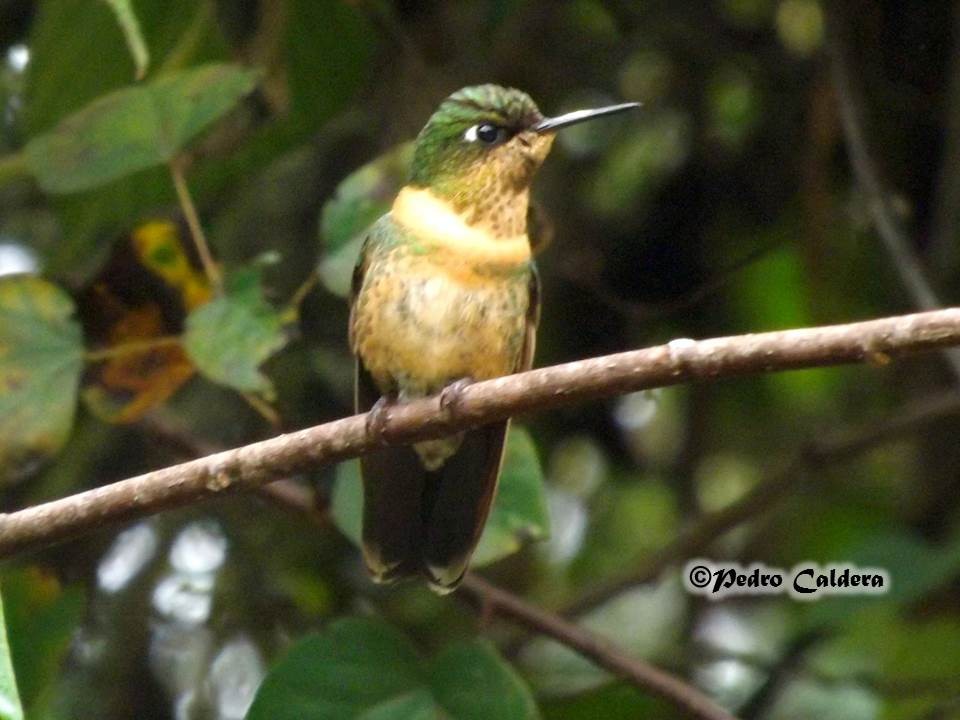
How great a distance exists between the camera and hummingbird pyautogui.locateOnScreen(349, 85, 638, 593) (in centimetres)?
251

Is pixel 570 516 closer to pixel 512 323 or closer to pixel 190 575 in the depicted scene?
pixel 190 575

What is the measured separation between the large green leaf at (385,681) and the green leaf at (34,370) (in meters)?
0.55

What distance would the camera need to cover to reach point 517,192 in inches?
107

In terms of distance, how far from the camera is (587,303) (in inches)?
141

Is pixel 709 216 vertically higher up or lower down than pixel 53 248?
lower down

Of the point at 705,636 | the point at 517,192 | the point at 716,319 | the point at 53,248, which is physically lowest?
the point at 705,636

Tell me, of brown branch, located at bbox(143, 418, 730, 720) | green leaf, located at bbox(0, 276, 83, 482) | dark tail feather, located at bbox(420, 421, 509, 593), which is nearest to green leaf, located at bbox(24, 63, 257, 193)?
green leaf, located at bbox(0, 276, 83, 482)

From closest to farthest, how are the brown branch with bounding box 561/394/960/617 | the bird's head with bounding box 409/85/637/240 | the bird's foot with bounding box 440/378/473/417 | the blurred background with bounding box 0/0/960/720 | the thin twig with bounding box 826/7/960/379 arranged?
1. the bird's foot with bounding box 440/378/473/417
2. the bird's head with bounding box 409/85/637/240
3. the thin twig with bounding box 826/7/960/379
4. the blurred background with bounding box 0/0/960/720
5. the brown branch with bounding box 561/394/960/617

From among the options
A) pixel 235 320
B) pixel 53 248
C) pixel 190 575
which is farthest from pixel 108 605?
pixel 235 320

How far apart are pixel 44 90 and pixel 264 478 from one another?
1.45 meters

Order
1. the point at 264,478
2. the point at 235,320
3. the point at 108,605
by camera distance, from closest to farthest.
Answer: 1. the point at 264,478
2. the point at 235,320
3. the point at 108,605

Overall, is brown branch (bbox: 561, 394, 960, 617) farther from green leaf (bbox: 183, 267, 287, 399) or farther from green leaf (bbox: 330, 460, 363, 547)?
green leaf (bbox: 183, 267, 287, 399)

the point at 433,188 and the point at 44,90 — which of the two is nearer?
the point at 433,188

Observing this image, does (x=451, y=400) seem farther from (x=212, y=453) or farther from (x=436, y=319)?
(x=212, y=453)
